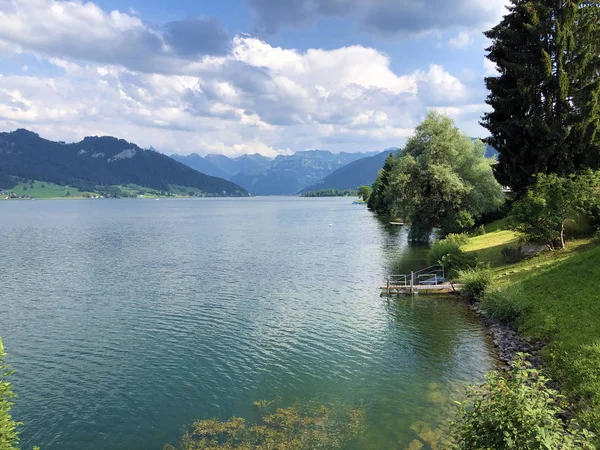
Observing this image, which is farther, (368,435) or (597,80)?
(597,80)

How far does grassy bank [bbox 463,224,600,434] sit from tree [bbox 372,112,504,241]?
26476 mm

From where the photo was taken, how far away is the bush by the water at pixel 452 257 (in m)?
48.1

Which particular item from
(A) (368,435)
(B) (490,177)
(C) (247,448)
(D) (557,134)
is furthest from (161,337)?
(B) (490,177)

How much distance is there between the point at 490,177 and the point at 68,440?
7187 centimetres

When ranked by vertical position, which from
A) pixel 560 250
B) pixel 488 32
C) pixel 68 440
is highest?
pixel 488 32

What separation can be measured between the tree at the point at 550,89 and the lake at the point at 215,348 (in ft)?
72.1

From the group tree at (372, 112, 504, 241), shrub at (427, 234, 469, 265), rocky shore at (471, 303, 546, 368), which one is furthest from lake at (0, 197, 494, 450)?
tree at (372, 112, 504, 241)

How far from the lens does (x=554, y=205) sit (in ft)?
131

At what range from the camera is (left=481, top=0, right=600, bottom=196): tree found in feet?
148

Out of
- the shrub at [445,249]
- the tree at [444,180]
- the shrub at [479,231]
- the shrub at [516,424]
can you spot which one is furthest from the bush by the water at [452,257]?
the shrub at [516,424]

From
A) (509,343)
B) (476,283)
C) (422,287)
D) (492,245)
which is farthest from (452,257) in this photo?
(509,343)

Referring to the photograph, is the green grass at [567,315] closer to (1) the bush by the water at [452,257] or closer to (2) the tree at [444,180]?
(1) the bush by the water at [452,257]

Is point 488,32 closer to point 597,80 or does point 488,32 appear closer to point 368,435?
point 597,80

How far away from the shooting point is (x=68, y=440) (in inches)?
777
